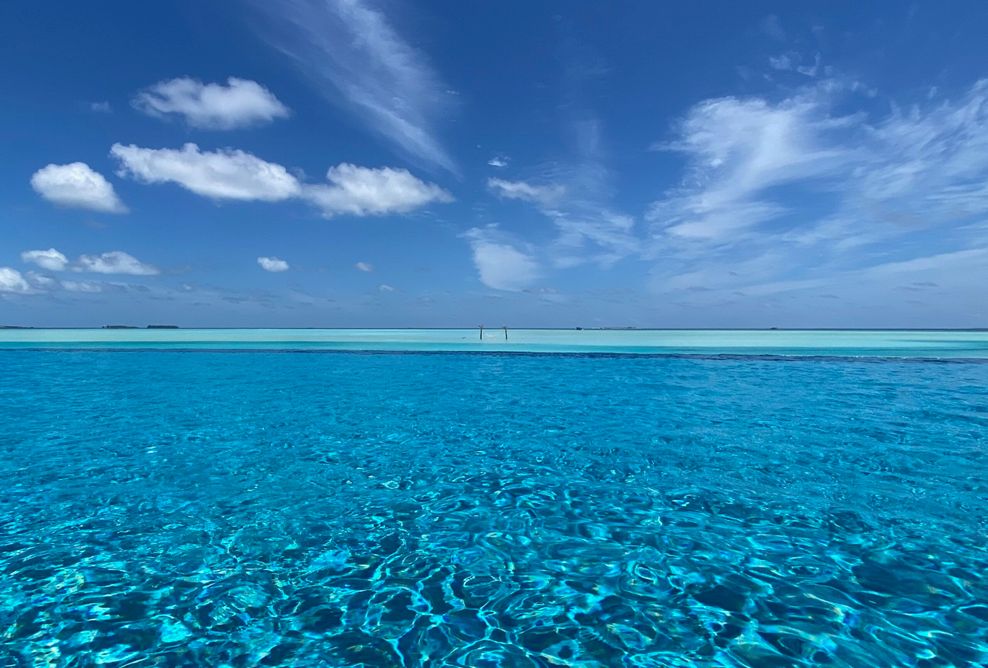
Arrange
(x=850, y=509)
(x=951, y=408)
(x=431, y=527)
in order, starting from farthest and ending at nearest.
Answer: (x=951, y=408) < (x=850, y=509) < (x=431, y=527)

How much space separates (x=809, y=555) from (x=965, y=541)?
183cm

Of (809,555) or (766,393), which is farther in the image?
(766,393)

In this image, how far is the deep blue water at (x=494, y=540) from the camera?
342 cm

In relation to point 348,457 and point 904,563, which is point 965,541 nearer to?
point 904,563

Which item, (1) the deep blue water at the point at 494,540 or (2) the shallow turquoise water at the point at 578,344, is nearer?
(1) the deep blue water at the point at 494,540

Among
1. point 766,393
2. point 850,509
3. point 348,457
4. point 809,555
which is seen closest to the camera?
point 809,555

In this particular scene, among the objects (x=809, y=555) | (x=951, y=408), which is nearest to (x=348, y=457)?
(x=809, y=555)

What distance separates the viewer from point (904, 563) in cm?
447

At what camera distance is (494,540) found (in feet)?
16.4

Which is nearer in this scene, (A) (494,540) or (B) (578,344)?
(A) (494,540)

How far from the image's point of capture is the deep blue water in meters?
3.42

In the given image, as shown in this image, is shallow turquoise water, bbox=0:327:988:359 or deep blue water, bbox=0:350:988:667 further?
shallow turquoise water, bbox=0:327:988:359

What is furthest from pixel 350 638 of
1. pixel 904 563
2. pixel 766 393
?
pixel 766 393

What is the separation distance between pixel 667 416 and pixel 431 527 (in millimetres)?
7906
